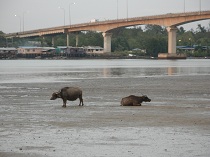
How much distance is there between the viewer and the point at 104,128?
19531mm

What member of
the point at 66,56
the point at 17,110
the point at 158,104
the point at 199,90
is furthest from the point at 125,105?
the point at 66,56

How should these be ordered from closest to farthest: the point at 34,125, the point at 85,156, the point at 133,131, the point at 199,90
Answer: the point at 85,156 → the point at 133,131 → the point at 34,125 → the point at 199,90

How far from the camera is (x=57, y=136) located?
17.9 m

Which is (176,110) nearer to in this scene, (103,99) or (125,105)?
(125,105)

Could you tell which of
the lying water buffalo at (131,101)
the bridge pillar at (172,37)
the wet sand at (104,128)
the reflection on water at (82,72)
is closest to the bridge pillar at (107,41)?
the bridge pillar at (172,37)

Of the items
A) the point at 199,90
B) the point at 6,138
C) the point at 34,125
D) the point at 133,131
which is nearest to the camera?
the point at 6,138

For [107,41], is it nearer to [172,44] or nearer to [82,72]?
[172,44]

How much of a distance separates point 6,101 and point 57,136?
42.1 feet

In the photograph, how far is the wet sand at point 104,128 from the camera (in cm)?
1559

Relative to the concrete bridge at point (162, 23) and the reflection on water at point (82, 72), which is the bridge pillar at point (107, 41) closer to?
the concrete bridge at point (162, 23)

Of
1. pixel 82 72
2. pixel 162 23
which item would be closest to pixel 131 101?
pixel 82 72

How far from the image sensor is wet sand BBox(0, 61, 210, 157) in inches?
614

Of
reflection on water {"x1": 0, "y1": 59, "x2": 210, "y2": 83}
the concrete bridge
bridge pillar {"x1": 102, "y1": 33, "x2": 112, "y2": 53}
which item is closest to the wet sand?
reflection on water {"x1": 0, "y1": 59, "x2": 210, "y2": 83}

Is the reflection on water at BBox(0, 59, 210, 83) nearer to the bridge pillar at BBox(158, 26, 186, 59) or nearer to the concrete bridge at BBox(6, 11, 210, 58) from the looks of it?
the concrete bridge at BBox(6, 11, 210, 58)
